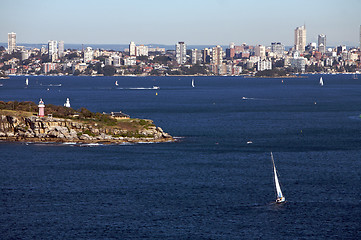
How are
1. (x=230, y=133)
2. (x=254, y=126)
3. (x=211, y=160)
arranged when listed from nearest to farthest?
(x=211, y=160) → (x=230, y=133) → (x=254, y=126)

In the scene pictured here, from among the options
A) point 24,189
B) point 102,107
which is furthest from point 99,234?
point 102,107

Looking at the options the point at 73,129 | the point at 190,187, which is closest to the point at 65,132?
the point at 73,129

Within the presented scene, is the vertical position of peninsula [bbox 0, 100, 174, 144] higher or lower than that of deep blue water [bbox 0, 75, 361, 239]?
higher

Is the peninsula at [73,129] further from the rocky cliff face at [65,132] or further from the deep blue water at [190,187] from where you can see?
the deep blue water at [190,187]

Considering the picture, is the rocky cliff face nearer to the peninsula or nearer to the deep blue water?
the peninsula

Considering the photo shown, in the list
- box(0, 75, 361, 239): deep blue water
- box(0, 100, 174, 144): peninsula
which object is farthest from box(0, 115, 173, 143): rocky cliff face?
box(0, 75, 361, 239): deep blue water

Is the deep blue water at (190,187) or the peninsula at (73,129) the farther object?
the peninsula at (73,129)

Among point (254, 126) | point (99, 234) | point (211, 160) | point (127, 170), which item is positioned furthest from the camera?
point (254, 126)

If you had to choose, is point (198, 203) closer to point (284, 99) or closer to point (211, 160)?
point (211, 160)

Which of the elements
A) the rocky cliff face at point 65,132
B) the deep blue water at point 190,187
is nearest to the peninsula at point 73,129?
the rocky cliff face at point 65,132
